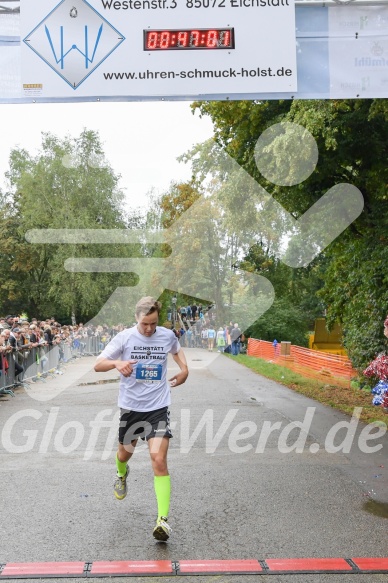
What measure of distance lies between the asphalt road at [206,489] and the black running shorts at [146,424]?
0.68 metres

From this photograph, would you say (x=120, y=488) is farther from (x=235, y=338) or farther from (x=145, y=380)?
(x=235, y=338)

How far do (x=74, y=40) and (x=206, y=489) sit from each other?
474 centimetres

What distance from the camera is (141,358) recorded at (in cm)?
600

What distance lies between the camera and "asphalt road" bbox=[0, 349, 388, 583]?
17.8ft

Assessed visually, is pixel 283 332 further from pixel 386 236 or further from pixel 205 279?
pixel 386 236

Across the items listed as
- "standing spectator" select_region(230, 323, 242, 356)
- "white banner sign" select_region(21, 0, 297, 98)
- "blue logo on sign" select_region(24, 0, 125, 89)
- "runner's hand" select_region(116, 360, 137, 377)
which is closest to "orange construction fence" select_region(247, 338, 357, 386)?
"standing spectator" select_region(230, 323, 242, 356)

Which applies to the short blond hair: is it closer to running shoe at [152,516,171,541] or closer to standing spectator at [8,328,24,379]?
running shoe at [152,516,171,541]

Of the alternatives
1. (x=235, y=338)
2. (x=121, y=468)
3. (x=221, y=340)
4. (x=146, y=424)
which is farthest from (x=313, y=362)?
(x=146, y=424)

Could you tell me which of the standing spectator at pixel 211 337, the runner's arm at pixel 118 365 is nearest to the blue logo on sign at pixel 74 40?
the runner's arm at pixel 118 365

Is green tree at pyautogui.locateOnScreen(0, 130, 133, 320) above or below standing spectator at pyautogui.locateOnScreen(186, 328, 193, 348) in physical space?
above

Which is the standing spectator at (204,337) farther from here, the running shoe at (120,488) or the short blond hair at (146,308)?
the short blond hair at (146,308)

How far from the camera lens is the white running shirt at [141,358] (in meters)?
6.00

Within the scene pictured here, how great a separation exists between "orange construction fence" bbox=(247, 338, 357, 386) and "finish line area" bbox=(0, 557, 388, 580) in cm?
1295

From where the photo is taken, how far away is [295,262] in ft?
130
